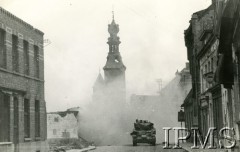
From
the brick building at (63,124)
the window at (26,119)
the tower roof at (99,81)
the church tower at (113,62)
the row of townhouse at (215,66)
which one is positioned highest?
the church tower at (113,62)

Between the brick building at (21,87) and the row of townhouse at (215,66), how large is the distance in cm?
976

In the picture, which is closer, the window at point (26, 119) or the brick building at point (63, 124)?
the window at point (26, 119)

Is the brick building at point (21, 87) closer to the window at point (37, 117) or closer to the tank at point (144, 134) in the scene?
the window at point (37, 117)

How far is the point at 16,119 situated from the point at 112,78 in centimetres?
7972

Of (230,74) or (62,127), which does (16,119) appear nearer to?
(230,74)

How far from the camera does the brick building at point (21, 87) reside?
23.0 meters

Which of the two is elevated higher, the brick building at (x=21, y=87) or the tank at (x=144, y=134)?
the brick building at (x=21, y=87)

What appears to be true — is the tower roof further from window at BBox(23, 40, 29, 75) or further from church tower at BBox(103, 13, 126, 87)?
window at BBox(23, 40, 29, 75)

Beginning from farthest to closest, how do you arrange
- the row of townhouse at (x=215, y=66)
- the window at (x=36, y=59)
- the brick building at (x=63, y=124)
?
1. the brick building at (x=63, y=124)
2. the window at (x=36, y=59)
3. the row of townhouse at (x=215, y=66)

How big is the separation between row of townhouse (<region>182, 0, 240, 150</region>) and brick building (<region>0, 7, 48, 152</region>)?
9.76 metres

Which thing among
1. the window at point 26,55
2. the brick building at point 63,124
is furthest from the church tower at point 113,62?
the window at point 26,55

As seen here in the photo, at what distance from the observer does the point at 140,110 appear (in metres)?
94.3

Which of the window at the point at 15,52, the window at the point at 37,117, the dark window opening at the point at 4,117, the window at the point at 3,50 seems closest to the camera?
the dark window opening at the point at 4,117

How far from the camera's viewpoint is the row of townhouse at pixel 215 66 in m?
15.1
